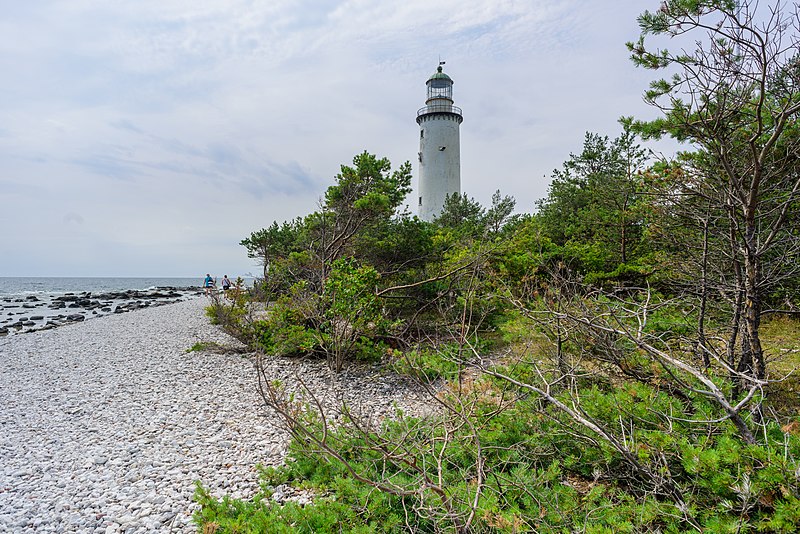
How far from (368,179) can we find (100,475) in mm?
7517

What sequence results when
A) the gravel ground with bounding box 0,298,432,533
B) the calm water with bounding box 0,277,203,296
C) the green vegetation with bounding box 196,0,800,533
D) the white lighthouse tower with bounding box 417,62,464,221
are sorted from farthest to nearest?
the calm water with bounding box 0,277,203,296 → the white lighthouse tower with bounding box 417,62,464,221 → the gravel ground with bounding box 0,298,432,533 → the green vegetation with bounding box 196,0,800,533

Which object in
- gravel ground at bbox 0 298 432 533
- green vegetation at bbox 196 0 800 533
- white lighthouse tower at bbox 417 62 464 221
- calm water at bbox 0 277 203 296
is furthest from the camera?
calm water at bbox 0 277 203 296

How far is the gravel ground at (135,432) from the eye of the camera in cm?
338

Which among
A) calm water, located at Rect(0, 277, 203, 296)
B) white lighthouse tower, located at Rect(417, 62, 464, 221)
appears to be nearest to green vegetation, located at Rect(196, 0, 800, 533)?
white lighthouse tower, located at Rect(417, 62, 464, 221)

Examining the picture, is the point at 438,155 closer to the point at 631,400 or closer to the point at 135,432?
the point at 135,432

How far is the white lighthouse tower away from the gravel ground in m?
19.7

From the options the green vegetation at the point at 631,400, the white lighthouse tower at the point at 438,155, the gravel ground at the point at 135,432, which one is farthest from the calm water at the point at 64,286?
the green vegetation at the point at 631,400

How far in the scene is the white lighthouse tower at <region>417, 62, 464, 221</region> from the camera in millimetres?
26422

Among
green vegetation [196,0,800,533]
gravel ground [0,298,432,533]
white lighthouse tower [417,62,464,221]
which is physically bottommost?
gravel ground [0,298,432,533]

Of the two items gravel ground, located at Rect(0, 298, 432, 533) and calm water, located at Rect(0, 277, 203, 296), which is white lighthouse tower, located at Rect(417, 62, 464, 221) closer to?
gravel ground, located at Rect(0, 298, 432, 533)

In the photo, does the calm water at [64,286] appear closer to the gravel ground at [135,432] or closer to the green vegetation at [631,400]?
the gravel ground at [135,432]

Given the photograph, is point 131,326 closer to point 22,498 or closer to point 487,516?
point 22,498

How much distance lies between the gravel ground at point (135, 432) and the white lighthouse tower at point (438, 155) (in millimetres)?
19738

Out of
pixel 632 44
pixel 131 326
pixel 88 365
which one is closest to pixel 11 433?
pixel 88 365
